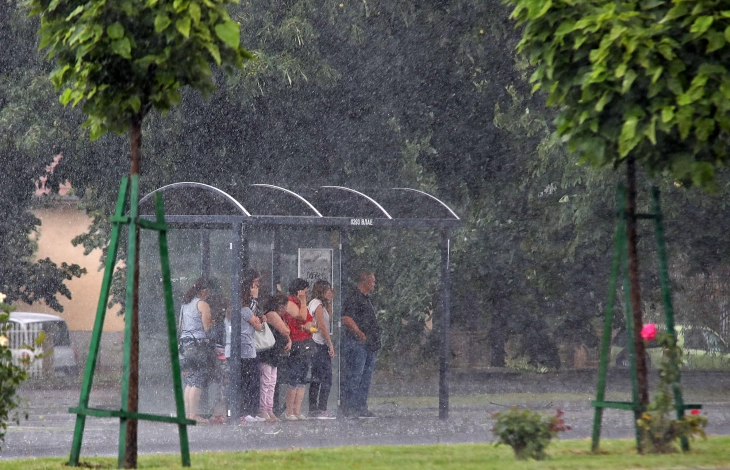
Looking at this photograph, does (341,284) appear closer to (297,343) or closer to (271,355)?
(297,343)

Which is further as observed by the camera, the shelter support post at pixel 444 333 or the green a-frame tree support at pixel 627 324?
the shelter support post at pixel 444 333

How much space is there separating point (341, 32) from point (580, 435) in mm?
7164

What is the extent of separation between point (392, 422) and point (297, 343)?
59.0 inches

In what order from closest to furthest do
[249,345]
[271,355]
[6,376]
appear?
[6,376], [249,345], [271,355]

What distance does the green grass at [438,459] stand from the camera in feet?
23.3

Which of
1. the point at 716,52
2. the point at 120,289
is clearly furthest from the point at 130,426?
the point at 120,289

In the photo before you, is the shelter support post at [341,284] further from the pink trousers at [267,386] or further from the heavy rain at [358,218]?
the pink trousers at [267,386]

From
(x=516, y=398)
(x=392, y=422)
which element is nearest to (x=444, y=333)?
(x=392, y=422)

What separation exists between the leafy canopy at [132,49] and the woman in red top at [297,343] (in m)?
6.39

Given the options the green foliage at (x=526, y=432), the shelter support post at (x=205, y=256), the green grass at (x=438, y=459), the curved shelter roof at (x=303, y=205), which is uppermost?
the curved shelter roof at (x=303, y=205)

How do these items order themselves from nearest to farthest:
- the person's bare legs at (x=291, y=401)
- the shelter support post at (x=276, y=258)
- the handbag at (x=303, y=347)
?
the handbag at (x=303, y=347), the person's bare legs at (x=291, y=401), the shelter support post at (x=276, y=258)

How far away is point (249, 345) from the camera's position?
13070mm

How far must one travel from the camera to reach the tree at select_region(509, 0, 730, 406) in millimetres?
6535

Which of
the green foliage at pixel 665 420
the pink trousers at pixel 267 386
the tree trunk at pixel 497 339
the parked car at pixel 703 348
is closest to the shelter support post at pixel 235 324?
the pink trousers at pixel 267 386
